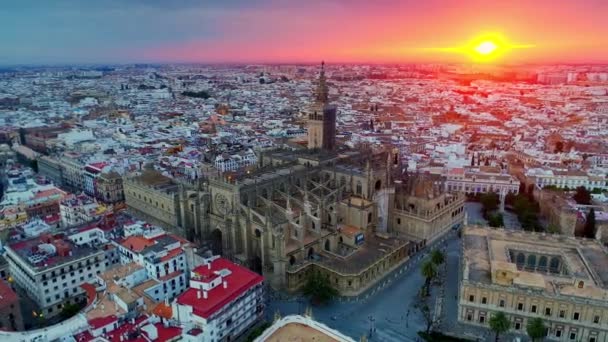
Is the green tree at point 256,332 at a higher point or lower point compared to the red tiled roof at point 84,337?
lower

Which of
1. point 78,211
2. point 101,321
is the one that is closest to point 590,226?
point 101,321

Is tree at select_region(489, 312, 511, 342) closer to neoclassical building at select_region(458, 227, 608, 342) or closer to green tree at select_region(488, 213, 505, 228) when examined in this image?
neoclassical building at select_region(458, 227, 608, 342)

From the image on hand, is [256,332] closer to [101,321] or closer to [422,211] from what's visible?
[101,321]

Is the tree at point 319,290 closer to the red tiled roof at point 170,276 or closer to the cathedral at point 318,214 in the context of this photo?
the cathedral at point 318,214

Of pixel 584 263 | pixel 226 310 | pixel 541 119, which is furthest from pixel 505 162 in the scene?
pixel 541 119

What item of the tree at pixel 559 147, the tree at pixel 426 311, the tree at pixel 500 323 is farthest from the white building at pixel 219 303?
the tree at pixel 559 147

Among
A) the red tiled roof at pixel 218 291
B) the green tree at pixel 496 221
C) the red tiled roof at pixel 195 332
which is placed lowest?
the green tree at pixel 496 221
